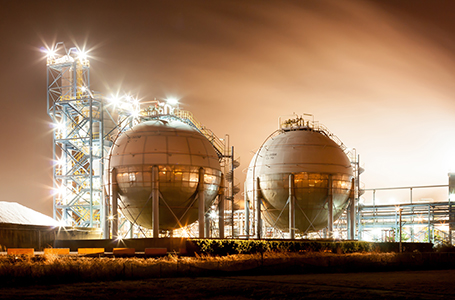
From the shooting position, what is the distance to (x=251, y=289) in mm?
15961

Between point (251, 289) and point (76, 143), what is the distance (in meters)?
41.4

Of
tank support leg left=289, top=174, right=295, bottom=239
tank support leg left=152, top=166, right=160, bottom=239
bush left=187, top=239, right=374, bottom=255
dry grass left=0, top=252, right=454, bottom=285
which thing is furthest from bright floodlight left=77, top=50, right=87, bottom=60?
dry grass left=0, top=252, right=454, bottom=285

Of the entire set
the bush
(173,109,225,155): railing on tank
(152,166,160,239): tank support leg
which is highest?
(173,109,225,155): railing on tank

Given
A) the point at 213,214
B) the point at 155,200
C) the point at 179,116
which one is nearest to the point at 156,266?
the point at 155,200

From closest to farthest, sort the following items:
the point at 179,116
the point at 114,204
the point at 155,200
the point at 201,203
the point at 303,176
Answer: the point at 155,200 → the point at 114,204 → the point at 201,203 → the point at 303,176 → the point at 179,116

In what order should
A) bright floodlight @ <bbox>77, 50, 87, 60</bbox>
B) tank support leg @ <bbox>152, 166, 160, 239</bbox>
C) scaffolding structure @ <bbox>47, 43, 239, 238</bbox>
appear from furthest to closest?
bright floodlight @ <bbox>77, 50, 87, 60</bbox>, scaffolding structure @ <bbox>47, 43, 239, 238</bbox>, tank support leg @ <bbox>152, 166, 160, 239</bbox>

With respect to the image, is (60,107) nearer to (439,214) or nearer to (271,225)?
(271,225)

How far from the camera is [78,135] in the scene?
54.4 m

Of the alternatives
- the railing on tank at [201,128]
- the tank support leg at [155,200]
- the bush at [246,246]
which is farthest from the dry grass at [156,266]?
the railing on tank at [201,128]

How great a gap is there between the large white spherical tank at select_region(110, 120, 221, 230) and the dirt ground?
16025mm

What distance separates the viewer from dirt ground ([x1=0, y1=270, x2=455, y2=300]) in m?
14.4

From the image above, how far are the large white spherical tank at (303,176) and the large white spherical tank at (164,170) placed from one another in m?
5.70

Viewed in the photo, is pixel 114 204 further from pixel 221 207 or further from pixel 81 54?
pixel 81 54

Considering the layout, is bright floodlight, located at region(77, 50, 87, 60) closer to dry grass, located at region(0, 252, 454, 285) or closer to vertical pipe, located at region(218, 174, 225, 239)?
vertical pipe, located at region(218, 174, 225, 239)
